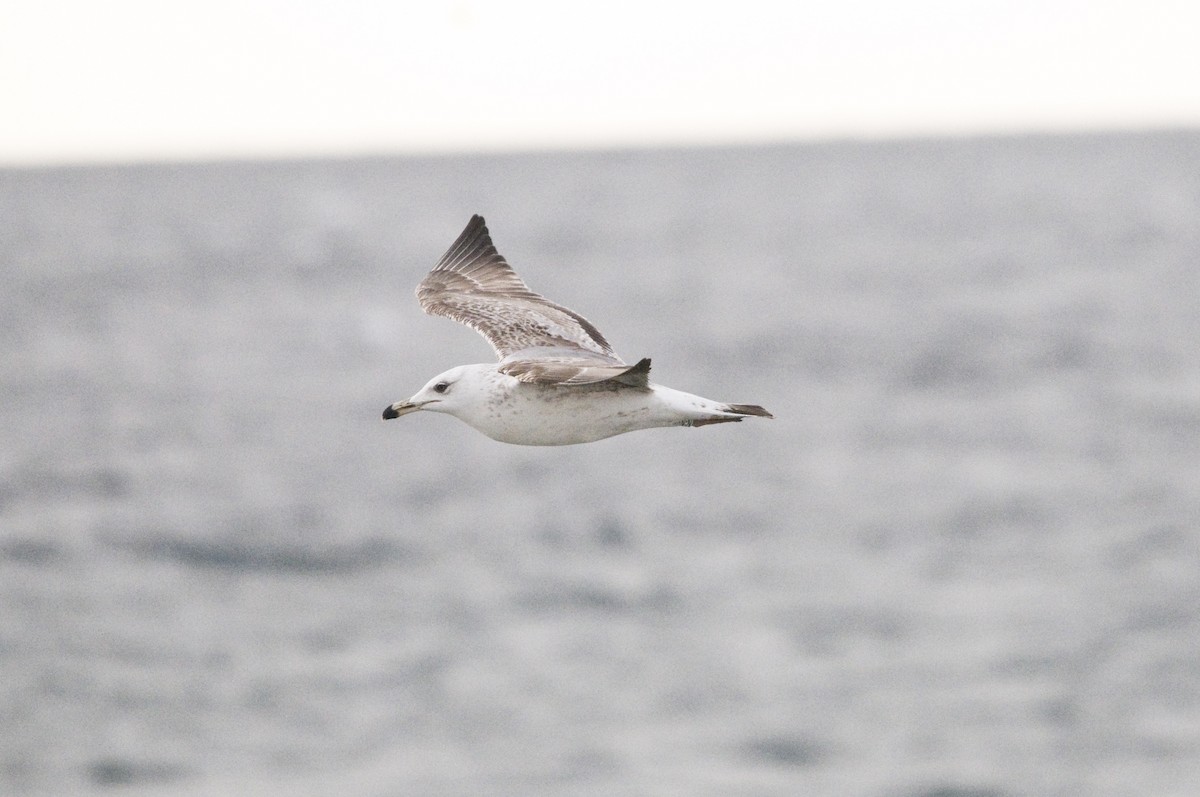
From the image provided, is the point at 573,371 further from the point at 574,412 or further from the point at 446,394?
the point at 446,394

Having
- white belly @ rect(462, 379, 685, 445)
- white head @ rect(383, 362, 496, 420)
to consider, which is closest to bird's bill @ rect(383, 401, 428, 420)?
white head @ rect(383, 362, 496, 420)

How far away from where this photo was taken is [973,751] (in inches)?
1941

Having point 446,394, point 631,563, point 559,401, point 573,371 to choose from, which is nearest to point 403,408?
point 446,394

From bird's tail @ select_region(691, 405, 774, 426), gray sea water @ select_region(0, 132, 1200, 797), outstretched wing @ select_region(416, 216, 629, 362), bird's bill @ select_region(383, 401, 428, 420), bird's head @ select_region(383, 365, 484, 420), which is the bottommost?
bird's tail @ select_region(691, 405, 774, 426)

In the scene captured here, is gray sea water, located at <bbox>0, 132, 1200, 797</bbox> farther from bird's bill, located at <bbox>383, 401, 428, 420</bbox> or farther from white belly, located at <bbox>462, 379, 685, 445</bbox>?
white belly, located at <bbox>462, 379, 685, 445</bbox>

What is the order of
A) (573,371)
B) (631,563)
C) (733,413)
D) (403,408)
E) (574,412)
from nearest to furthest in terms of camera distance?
1. (573,371)
2. (733,413)
3. (574,412)
4. (403,408)
5. (631,563)

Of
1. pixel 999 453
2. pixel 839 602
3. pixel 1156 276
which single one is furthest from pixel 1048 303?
pixel 839 602

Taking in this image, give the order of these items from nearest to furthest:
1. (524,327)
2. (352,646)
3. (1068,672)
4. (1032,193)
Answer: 1. (524,327)
2. (1068,672)
3. (352,646)
4. (1032,193)

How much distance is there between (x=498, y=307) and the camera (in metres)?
15.6

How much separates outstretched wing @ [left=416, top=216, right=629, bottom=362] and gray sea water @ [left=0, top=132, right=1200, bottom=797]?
1313 inches

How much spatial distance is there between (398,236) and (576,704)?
348 feet

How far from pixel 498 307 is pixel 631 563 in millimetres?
48310

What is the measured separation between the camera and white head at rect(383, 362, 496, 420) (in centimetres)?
1371

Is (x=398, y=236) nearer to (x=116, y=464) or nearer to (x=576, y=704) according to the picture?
(x=116, y=464)
